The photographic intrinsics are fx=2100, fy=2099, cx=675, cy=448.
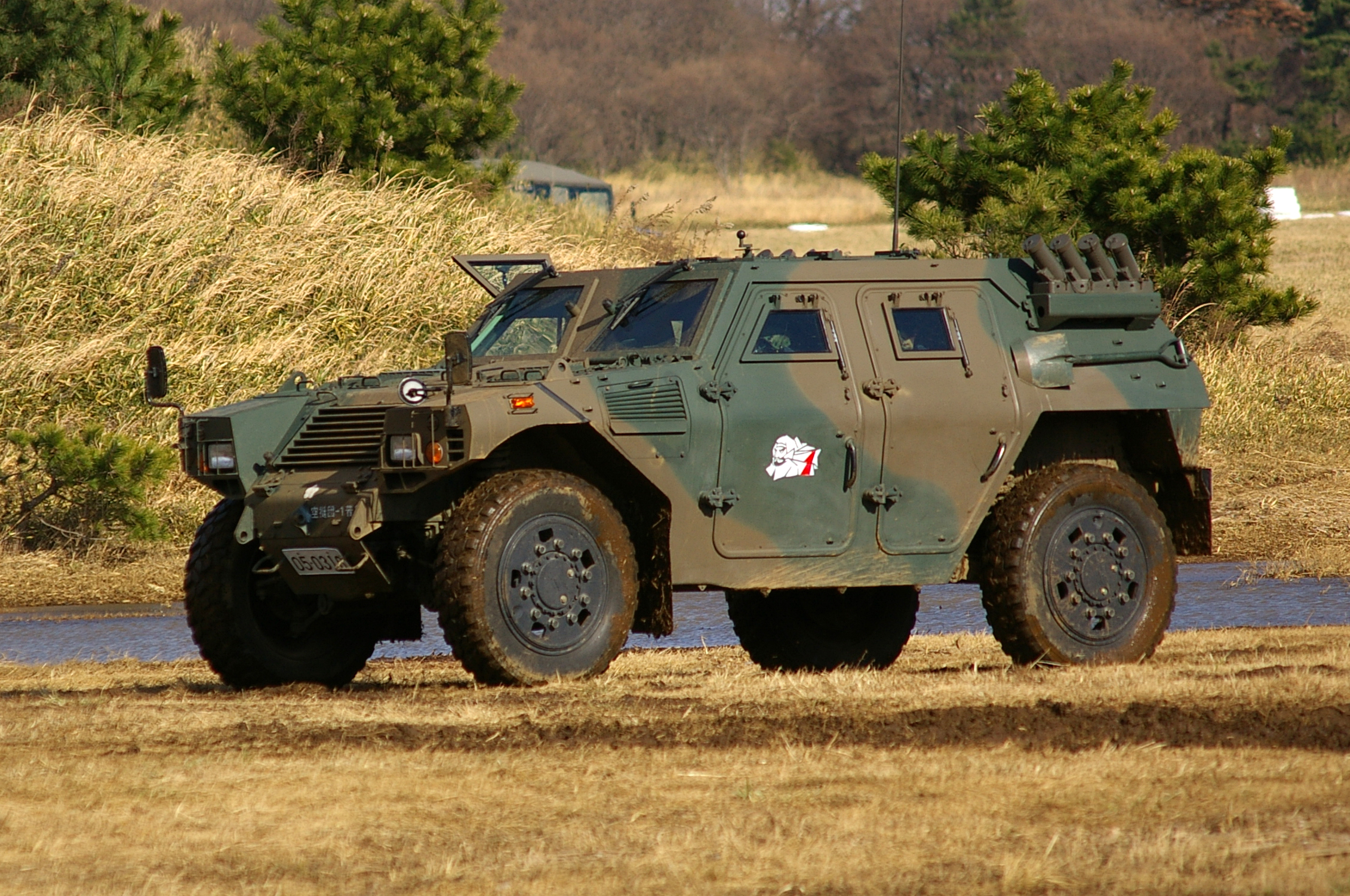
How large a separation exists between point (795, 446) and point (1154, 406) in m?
1.86

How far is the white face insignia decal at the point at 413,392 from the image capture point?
336 inches

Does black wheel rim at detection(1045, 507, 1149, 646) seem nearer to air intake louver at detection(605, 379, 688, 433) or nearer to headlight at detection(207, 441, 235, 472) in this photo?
air intake louver at detection(605, 379, 688, 433)

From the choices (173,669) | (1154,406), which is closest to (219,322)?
(173,669)

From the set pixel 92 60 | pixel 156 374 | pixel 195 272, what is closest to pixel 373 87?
pixel 92 60

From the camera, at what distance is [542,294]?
33.1 ft

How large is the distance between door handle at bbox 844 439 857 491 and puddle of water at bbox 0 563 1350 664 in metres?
3.89

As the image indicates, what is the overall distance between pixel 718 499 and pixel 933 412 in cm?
119

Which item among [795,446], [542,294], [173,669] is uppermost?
[542,294]

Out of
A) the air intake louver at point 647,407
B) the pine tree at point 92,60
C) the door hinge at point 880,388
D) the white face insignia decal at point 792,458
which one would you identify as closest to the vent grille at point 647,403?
the air intake louver at point 647,407

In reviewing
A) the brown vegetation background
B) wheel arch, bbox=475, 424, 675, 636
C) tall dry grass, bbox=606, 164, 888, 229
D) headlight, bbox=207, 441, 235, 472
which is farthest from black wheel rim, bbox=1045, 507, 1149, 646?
the brown vegetation background

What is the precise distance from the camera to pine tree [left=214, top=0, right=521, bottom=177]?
23.8 metres

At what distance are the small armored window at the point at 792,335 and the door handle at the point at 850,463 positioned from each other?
17.2 inches

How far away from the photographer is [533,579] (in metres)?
8.60

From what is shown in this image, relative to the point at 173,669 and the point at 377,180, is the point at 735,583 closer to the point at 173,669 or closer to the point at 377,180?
the point at 173,669
